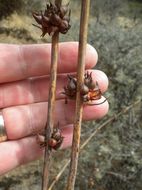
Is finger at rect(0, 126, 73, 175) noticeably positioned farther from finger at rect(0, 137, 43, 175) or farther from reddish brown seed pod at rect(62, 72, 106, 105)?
reddish brown seed pod at rect(62, 72, 106, 105)

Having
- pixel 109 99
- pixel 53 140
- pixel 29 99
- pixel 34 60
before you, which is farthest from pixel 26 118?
pixel 109 99

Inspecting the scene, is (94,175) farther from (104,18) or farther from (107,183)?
(104,18)

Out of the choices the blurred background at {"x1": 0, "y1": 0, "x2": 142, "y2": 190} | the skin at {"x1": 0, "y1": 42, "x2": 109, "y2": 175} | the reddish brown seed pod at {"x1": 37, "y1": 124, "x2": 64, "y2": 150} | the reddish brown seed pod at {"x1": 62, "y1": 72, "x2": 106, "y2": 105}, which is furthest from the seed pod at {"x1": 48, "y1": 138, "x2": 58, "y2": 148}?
the blurred background at {"x1": 0, "y1": 0, "x2": 142, "y2": 190}

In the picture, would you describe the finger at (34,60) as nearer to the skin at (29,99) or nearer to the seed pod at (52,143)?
the skin at (29,99)

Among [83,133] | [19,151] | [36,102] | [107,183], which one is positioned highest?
[36,102]

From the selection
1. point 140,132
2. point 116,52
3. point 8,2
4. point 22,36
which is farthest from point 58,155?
point 8,2

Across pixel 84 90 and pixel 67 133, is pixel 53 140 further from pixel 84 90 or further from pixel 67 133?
pixel 67 133

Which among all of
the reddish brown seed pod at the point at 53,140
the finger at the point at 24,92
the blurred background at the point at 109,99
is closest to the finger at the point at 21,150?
the finger at the point at 24,92
